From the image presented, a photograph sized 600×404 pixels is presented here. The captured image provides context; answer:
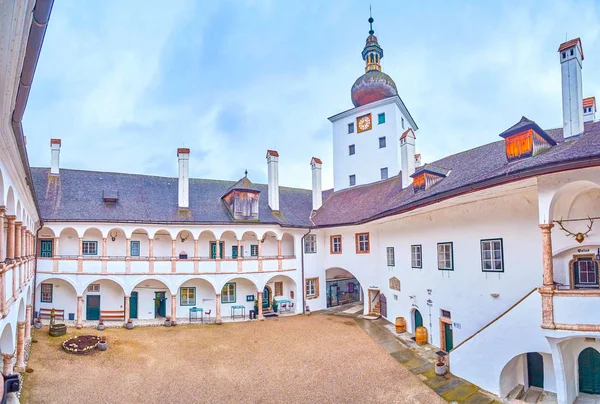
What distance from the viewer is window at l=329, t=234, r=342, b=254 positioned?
27.0 m

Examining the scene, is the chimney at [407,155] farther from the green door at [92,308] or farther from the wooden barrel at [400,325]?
the green door at [92,308]

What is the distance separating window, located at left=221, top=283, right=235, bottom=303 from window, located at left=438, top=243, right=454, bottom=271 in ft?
46.5

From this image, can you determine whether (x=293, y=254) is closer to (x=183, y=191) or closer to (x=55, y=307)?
(x=183, y=191)

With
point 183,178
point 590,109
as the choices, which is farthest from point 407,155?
point 183,178

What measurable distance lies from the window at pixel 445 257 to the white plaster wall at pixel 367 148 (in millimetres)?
12348

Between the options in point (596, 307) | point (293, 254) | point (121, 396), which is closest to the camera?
point (596, 307)

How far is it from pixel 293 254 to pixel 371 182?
8.46m

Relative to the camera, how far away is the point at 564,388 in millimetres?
10656

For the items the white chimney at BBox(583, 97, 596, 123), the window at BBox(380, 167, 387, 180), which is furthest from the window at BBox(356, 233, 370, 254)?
the white chimney at BBox(583, 97, 596, 123)

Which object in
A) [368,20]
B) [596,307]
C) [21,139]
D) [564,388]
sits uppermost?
[368,20]

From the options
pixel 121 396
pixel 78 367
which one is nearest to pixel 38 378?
pixel 78 367

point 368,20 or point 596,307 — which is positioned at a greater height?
point 368,20

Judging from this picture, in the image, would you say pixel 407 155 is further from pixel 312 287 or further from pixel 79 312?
pixel 79 312

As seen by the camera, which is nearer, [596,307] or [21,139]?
[21,139]
